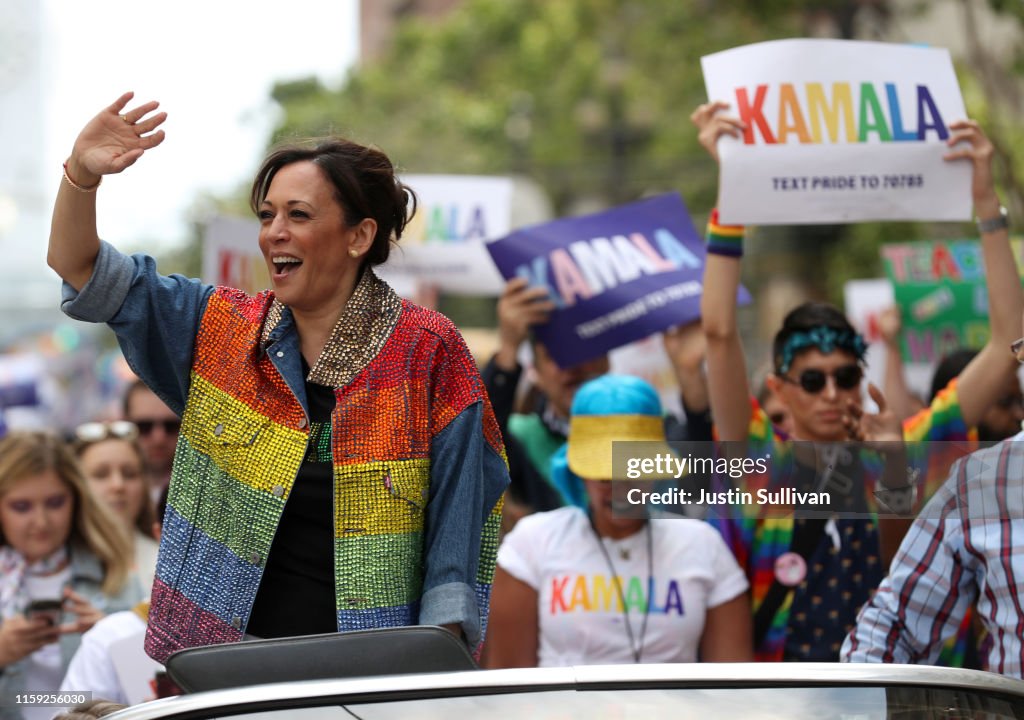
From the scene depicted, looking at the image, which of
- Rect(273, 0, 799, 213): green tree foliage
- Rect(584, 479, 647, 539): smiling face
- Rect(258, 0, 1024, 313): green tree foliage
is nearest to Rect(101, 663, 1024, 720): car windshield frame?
Rect(584, 479, 647, 539): smiling face

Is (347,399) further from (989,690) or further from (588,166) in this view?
(588,166)

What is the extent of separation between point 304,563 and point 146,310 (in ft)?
1.84

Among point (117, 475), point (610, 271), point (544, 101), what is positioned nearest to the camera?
point (610, 271)

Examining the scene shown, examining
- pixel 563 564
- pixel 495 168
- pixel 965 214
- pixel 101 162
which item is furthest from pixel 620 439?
pixel 495 168

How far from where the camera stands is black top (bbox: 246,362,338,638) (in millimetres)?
2920

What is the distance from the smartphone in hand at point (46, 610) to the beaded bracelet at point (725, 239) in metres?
2.21

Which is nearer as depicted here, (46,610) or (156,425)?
(46,610)

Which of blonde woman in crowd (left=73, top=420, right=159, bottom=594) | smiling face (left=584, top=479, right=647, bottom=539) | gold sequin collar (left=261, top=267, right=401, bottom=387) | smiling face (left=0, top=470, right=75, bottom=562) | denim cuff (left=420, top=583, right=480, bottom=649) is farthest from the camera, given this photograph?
blonde woman in crowd (left=73, top=420, right=159, bottom=594)

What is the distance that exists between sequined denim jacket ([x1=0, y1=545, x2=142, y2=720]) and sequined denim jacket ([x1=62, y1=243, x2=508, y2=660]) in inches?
57.4

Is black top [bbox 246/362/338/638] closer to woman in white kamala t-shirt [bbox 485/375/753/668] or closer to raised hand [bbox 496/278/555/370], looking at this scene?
woman in white kamala t-shirt [bbox 485/375/753/668]

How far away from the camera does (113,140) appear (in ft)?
9.62

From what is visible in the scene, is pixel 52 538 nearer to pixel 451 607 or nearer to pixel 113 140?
pixel 113 140
